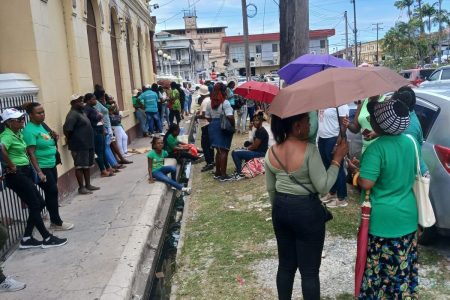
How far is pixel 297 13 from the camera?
6.58 meters

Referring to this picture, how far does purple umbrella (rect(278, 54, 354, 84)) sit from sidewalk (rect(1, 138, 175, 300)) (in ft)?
8.64

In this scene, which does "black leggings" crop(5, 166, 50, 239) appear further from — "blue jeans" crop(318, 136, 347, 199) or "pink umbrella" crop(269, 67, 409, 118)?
"blue jeans" crop(318, 136, 347, 199)

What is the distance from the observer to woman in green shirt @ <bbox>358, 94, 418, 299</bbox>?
2.92 meters

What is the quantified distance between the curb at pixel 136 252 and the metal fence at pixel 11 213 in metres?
1.41

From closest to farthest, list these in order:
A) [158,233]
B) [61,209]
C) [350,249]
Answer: [350,249], [158,233], [61,209]

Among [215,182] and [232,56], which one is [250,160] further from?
[232,56]

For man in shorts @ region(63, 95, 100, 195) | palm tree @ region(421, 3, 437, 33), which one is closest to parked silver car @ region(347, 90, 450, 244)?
man in shorts @ region(63, 95, 100, 195)

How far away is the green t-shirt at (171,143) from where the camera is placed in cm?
977

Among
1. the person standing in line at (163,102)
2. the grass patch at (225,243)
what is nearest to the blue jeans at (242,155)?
the grass patch at (225,243)

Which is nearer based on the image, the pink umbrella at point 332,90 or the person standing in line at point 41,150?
the pink umbrella at point 332,90

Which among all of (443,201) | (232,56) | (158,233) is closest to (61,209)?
(158,233)

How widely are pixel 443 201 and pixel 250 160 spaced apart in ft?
16.5

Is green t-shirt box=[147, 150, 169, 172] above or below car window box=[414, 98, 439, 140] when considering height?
below

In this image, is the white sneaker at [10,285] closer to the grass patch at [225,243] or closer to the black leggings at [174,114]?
the grass patch at [225,243]
